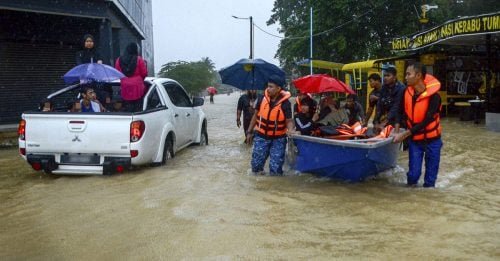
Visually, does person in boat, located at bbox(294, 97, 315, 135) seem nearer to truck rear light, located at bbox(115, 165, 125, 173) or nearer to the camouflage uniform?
the camouflage uniform

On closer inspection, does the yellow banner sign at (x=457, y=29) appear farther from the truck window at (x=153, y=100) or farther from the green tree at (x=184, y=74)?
the green tree at (x=184, y=74)

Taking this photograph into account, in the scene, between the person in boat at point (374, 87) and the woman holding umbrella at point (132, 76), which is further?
the person in boat at point (374, 87)

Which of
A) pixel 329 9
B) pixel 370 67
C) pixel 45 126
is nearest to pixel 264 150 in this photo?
pixel 45 126

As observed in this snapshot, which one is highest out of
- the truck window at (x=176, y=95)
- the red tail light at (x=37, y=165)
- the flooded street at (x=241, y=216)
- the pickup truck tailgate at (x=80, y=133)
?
the truck window at (x=176, y=95)

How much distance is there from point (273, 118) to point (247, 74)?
13.2 ft

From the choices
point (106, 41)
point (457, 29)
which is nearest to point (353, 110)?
point (457, 29)

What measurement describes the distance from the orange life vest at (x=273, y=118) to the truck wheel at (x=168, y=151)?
5.72 feet

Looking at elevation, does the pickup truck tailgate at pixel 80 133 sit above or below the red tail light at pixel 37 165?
above

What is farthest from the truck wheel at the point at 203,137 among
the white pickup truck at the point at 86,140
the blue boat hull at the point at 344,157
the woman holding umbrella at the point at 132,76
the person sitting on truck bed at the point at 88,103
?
the blue boat hull at the point at 344,157

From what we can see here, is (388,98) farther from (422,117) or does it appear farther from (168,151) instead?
(168,151)

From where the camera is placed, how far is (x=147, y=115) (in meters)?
6.88

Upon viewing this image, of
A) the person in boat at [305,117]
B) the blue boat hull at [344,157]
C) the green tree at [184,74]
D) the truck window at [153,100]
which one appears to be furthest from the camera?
the green tree at [184,74]

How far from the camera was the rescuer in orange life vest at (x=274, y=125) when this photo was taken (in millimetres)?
6668

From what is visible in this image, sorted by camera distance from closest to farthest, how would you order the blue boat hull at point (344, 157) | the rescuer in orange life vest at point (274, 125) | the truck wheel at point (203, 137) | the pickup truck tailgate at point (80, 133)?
the blue boat hull at point (344, 157) < the pickup truck tailgate at point (80, 133) < the rescuer in orange life vest at point (274, 125) < the truck wheel at point (203, 137)
